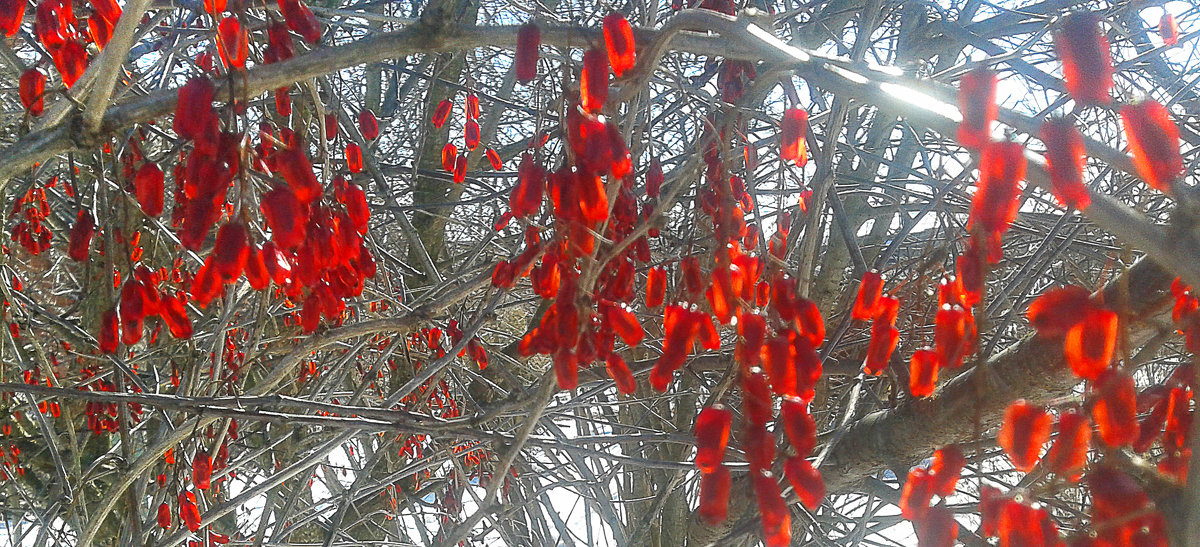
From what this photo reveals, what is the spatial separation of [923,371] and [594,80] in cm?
57

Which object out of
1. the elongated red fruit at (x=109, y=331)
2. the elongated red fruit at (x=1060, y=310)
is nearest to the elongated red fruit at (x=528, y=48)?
the elongated red fruit at (x=1060, y=310)

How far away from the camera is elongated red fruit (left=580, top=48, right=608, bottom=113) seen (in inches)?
38.1

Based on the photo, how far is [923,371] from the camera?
1155 millimetres

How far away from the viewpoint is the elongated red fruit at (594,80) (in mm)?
968

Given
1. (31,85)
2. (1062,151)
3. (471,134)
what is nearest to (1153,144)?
(1062,151)

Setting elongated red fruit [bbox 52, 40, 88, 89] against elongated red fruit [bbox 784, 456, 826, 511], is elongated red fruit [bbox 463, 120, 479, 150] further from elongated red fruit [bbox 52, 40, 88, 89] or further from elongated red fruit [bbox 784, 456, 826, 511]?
elongated red fruit [bbox 784, 456, 826, 511]

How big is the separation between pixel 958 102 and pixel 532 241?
1126mm

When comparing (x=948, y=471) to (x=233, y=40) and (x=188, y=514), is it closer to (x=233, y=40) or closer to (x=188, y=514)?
(x=233, y=40)

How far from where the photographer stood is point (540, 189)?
1.15 metres

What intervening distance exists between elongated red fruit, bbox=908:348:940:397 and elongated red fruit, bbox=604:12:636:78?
1.71 ft

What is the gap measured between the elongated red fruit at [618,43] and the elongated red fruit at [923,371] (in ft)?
1.71

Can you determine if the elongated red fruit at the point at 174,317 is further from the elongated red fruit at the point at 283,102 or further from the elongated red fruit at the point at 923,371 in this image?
the elongated red fruit at the point at 923,371

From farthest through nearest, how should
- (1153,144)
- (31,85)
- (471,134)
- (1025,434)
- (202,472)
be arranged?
(471,134) < (202,472) < (31,85) < (1025,434) < (1153,144)

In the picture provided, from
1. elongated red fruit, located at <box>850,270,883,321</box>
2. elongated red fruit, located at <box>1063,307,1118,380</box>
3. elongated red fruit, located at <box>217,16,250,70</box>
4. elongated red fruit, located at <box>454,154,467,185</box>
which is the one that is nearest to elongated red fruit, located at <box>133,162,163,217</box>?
elongated red fruit, located at <box>217,16,250,70</box>
